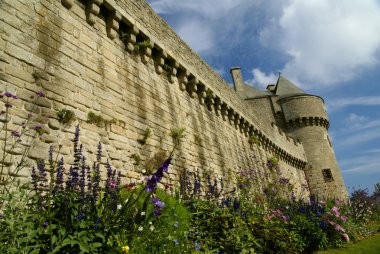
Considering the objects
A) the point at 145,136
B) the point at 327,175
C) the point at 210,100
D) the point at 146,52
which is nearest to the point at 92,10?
the point at 146,52

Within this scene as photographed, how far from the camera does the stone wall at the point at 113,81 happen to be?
4207 mm

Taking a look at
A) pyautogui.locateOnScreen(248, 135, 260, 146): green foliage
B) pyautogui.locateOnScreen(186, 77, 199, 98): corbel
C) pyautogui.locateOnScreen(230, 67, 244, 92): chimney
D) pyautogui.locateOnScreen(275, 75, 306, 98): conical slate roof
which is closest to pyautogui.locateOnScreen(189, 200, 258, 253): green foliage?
pyautogui.locateOnScreen(186, 77, 199, 98): corbel

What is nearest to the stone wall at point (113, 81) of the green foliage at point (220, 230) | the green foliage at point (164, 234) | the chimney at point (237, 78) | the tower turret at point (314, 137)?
the green foliage at point (220, 230)

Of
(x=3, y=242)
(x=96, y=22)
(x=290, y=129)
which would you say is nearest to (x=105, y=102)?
(x=96, y=22)

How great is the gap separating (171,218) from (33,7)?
11.8 ft

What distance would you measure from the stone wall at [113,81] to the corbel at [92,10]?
0.06 ft

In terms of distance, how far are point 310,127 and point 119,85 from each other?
19781 mm

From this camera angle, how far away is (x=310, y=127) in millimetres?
22938

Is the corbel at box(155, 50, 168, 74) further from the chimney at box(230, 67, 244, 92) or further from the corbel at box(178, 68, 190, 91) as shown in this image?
the chimney at box(230, 67, 244, 92)

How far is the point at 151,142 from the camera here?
6301 millimetres

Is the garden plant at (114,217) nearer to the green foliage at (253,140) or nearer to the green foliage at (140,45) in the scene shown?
the green foliage at (140,45)

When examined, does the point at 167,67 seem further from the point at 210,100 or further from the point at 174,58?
the point at 210,100

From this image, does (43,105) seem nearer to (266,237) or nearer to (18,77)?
(18,77)

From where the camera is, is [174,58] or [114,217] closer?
[114,217]
